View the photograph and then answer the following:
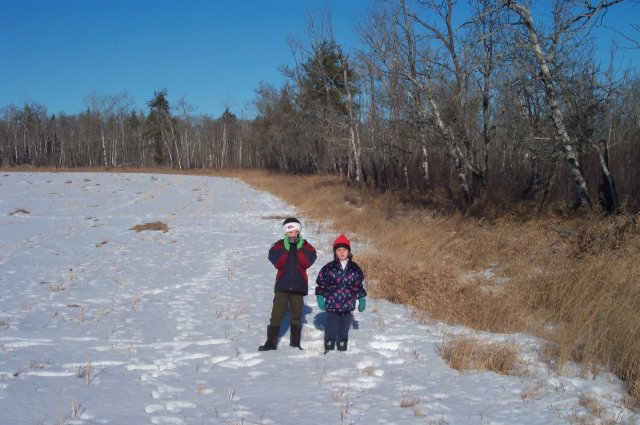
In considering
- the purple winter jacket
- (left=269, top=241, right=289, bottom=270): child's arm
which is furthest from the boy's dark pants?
(left=269, top=241, right=289, bottom=270): child's arm

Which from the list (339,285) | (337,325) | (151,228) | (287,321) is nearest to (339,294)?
(339,285)

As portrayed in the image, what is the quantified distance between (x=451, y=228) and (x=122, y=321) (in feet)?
29.0

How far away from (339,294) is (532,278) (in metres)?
3.77

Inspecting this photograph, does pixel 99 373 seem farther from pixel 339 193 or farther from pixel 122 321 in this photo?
pixel 339 193

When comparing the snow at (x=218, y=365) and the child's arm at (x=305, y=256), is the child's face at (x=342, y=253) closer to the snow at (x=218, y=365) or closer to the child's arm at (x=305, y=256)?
the child's arm at (x=305, y=256)

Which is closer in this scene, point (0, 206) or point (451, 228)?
point (451, 228)

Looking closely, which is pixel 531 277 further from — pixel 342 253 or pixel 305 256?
pixel 305 256

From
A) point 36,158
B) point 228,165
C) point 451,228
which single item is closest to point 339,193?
point 451,228

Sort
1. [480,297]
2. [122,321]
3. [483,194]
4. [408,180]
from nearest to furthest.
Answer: [122,321] → [480,297] → [483,194] → [408,180]

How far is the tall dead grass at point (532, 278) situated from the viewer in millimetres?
5320

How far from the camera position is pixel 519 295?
23.4 ft

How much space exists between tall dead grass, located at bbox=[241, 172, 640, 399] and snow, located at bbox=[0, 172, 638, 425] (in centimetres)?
39

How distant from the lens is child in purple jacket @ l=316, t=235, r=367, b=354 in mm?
5574

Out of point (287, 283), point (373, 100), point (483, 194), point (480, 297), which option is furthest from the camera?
point (373, 100)
